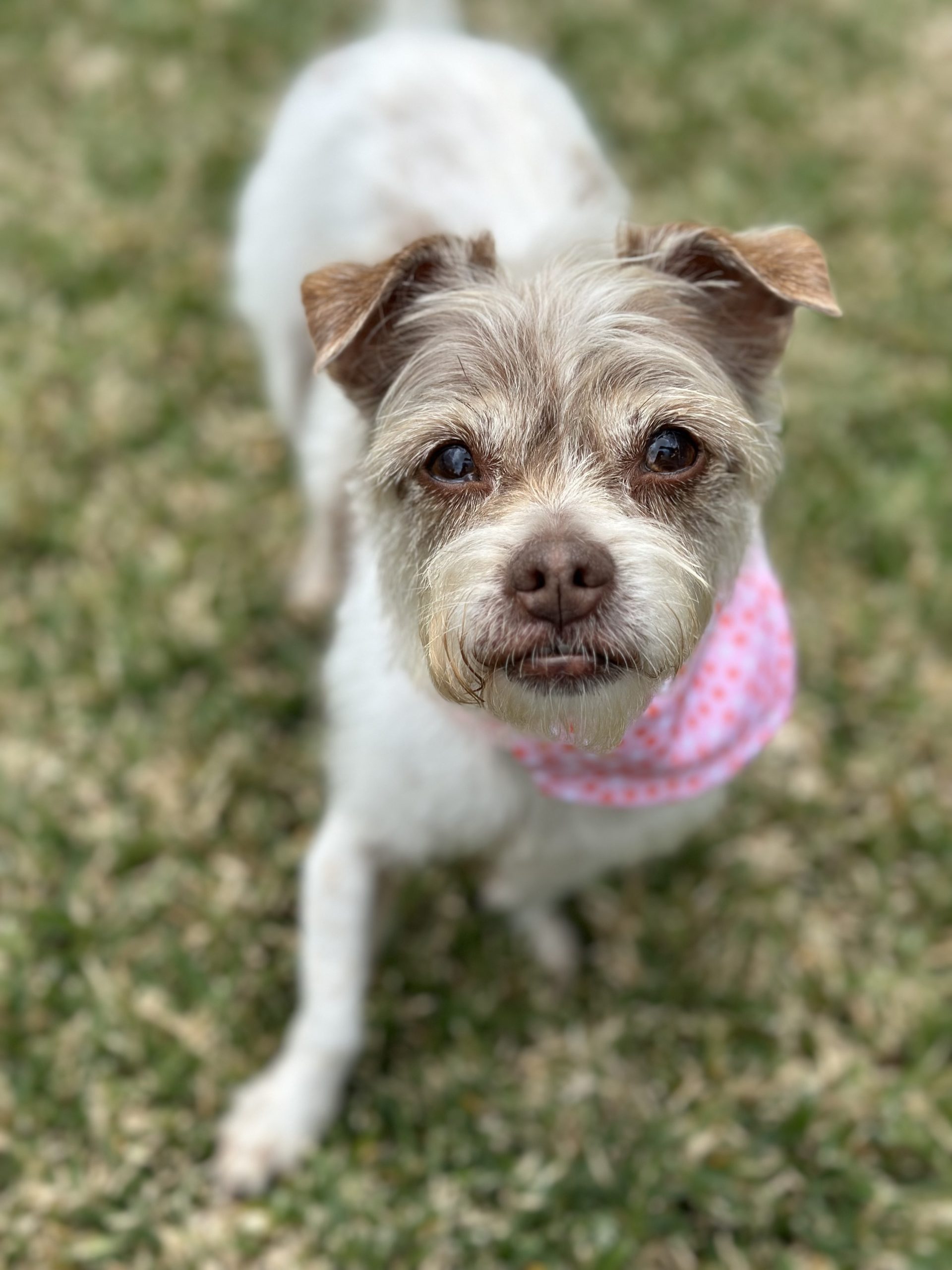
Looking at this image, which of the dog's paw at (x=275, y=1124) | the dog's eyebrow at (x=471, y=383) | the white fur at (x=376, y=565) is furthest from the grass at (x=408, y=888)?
the dog's eyebrow at (x=471, y=383)

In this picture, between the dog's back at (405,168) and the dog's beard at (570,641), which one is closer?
the dog's beard at (570,641)

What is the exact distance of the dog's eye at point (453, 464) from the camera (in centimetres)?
252

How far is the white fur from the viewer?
3.05 m

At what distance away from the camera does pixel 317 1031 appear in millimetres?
3393

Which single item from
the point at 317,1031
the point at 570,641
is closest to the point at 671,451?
the point at 570,641

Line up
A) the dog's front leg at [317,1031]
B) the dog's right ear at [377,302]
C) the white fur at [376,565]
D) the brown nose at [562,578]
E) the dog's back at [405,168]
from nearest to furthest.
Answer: the brown nose at [562,578], the dog's right ear at [377,302], the white fur at [376,565], the dog's front leg at [317,1031], the dog's back at [405,168]

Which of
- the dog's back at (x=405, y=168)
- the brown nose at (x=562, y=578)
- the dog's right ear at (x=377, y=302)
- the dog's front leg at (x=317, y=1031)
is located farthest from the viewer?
the dog's back at (x=405, y=168)

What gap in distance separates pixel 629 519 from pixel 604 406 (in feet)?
0.80

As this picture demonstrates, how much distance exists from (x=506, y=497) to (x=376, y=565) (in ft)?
1.67

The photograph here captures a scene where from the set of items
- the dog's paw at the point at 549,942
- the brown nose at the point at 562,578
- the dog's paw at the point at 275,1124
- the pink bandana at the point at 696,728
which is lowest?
the dog's paw at the point at 275,1124

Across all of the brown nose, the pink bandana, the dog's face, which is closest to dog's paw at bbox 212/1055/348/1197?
the pink bandana

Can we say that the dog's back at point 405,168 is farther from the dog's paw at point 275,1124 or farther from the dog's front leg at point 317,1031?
the dog's paw at point 275,1124

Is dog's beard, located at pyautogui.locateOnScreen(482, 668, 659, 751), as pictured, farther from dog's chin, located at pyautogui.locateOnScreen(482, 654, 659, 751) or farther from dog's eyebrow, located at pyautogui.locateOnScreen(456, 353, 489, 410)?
dog's eyebrow, located at pyautogui.locateOnScreen(456, 353, 489, 410)

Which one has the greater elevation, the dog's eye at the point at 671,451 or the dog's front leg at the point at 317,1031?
the dog's eye at the point at 671,451
